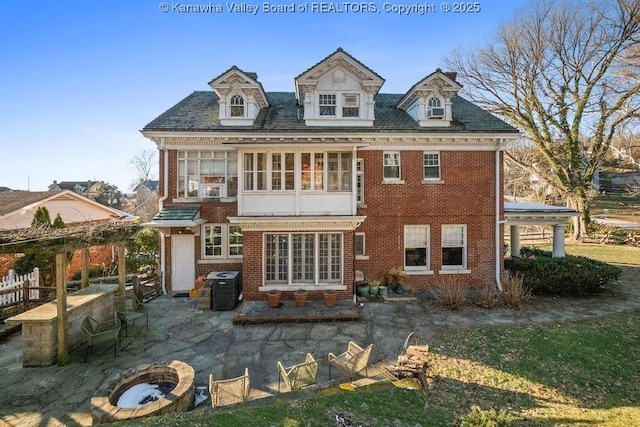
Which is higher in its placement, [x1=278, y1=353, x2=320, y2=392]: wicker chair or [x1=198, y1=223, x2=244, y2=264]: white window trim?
[x1=198, y1=223, x2=244, y2=264]: white window trim

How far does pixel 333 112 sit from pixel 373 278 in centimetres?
779

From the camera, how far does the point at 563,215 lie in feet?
47.9

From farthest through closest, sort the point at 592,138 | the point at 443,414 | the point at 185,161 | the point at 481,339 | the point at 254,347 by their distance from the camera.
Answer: the point at 592,138 < the point at 185,161 < the point at 481,339 < the point at 254,347 < the point at 443,414

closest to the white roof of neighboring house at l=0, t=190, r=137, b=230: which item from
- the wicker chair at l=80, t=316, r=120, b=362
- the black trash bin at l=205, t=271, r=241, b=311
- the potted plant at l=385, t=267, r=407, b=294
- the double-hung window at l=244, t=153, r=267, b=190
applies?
the black trash bin at l=205, t=271, r=241, b=311

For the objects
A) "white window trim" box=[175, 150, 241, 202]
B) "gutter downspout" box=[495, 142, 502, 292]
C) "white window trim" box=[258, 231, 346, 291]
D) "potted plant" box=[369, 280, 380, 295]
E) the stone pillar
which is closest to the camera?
the stone pillar

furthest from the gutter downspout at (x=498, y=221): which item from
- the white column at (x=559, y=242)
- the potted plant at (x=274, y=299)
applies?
the potted plant at (x=274, y=299)

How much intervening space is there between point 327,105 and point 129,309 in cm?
1152

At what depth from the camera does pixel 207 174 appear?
13984mm

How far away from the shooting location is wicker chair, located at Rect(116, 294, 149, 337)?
9.59 meters

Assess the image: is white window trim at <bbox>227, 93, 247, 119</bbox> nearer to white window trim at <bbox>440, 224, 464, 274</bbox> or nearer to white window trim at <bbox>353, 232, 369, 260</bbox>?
white window trim at <bbox>353, 232, 369, 260</bbox>

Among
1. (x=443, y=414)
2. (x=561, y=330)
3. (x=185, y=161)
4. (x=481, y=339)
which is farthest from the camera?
(x=185, y=161)

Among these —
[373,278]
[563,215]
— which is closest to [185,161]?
[373,278]

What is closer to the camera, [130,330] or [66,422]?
[66,422]

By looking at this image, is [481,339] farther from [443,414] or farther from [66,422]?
[66,422]
